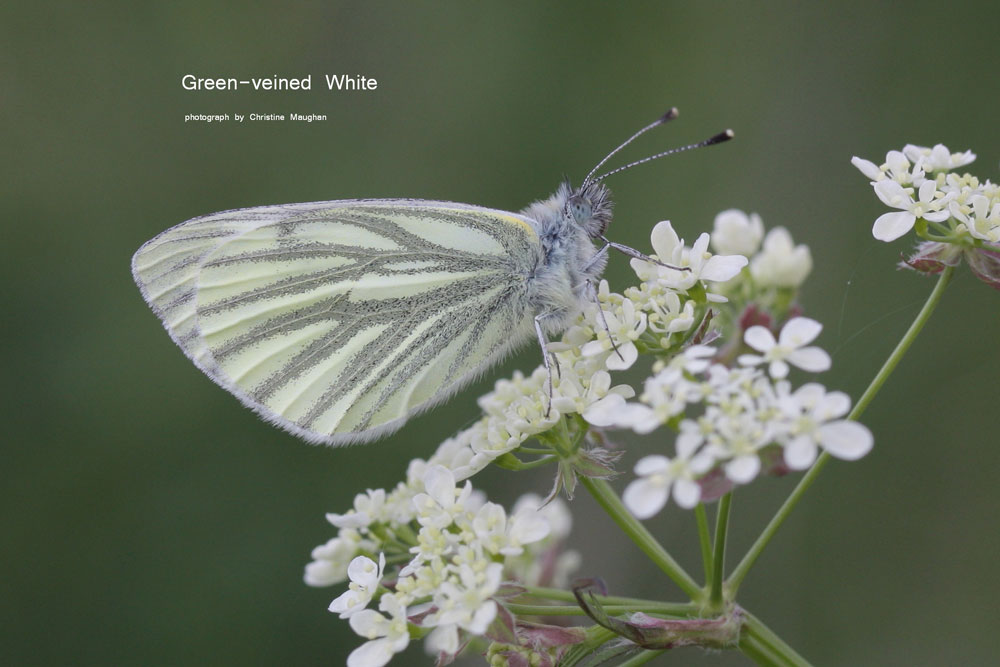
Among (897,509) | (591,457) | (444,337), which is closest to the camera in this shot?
(591,457)

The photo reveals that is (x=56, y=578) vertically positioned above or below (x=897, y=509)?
above

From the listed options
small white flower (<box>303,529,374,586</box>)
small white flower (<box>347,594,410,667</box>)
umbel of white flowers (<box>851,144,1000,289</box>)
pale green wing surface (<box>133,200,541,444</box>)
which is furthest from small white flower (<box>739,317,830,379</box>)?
small white flower (<box>303,529,374,586</box>)

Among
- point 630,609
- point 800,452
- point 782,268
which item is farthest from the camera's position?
point 782,268

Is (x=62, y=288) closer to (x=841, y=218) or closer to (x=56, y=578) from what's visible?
(x=56, y=578)

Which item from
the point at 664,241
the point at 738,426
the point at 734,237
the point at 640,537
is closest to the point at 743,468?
the point at 738,426

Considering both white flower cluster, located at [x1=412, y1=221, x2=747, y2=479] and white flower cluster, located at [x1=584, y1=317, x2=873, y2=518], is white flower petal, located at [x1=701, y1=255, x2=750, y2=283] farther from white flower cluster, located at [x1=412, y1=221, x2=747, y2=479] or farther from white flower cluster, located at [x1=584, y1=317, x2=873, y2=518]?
white flower cluster, located at [x1=584, y1=317, x2=873, y2=518]

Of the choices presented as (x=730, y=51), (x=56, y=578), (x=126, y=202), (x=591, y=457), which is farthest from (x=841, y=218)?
(x=56, y=578)

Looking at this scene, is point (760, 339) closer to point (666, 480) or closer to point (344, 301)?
point (666, 480)
